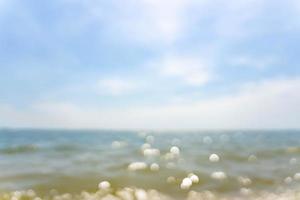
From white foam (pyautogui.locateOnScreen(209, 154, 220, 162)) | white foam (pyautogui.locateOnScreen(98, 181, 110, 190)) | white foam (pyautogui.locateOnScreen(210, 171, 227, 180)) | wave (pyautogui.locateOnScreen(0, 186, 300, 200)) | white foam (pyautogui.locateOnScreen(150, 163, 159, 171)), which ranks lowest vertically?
wave (pyautogui.locateOnScreen(0, 186, 300, 200))

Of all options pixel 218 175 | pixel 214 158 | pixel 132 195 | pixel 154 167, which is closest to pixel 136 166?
pixel 154 167

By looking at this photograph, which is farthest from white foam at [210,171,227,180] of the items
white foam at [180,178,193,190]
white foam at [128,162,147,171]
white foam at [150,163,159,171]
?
white foam at [128,162,147,171]

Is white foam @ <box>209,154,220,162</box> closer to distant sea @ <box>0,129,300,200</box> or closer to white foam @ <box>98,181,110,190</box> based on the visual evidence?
distant sea @ <box>0,129,300,200</box>

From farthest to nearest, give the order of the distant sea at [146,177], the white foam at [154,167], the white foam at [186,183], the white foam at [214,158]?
the white foam at [214,158] → the white foam at [154,167] → the white foam at [186,183] → the distant sea at [146,177]

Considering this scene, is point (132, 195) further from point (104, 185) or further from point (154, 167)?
point (154, 167)

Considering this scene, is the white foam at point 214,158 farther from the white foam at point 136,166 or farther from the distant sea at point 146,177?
the white foam at point 136,166

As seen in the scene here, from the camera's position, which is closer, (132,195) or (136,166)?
(132,195)

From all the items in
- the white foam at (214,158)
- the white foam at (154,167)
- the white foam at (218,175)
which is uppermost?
the white foam at (214,158)

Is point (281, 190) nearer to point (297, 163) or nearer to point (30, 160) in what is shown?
point (297, 163)

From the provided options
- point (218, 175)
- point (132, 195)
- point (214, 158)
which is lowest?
point (132, 195)

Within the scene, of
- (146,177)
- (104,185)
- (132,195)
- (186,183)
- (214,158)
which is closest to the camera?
(132,195)

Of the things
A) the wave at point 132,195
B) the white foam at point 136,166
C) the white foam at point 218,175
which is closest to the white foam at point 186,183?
the wave at point 132,195

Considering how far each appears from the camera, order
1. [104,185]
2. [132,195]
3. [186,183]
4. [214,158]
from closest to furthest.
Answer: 1. [132,195]
2. [104,185]
3. [186,183]
4. [214,158]

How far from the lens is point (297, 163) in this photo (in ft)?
45.8
